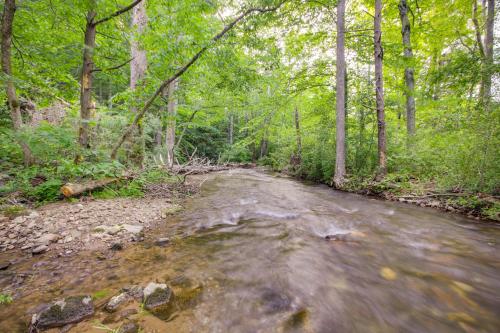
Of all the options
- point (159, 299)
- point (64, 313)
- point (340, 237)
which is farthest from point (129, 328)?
point (340, 237)

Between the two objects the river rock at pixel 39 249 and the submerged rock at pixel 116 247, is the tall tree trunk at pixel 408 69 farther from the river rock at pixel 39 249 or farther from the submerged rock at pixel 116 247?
the river rock at pixel 39 249

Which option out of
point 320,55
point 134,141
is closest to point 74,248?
point 134,141

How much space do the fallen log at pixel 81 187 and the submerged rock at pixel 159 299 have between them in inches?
124

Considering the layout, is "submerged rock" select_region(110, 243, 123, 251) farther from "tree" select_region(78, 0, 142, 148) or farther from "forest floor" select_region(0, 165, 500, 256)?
"tree" select_region(78, 0, 142, 148)

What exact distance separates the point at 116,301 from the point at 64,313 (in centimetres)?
33

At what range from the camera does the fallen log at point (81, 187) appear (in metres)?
4.04

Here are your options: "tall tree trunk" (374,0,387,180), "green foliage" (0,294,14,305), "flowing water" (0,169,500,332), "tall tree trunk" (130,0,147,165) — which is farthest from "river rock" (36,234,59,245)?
"tall tree trunk" (374,0,387,180)

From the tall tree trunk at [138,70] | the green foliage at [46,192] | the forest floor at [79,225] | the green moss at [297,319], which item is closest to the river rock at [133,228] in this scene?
the forest floor at [79,225]

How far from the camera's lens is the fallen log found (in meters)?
4.04

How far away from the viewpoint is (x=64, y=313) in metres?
1.67

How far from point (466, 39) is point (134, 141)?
15.8 meters

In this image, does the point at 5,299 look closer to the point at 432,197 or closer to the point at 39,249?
the point at 39,249

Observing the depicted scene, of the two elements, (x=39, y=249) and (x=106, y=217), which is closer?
(x=39, y=249)

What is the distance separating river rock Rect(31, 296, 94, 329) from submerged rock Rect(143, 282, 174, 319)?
40cm
